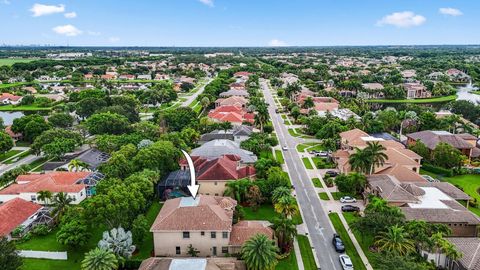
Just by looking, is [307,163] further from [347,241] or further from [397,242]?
[397,242]

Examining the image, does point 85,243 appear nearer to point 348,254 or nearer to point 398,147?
point 348,254

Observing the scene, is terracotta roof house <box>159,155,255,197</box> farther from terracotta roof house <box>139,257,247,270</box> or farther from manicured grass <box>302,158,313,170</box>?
terracotta roof house <box>139,257,247,270</box>

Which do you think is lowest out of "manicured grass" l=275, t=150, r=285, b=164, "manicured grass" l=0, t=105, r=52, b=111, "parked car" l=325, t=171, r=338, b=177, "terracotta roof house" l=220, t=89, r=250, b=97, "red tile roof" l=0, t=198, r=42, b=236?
"parked car" l=325, t=171, r=338, b=177

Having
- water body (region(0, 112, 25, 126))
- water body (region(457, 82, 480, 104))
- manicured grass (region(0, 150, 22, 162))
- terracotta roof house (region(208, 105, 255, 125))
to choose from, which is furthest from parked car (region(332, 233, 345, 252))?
water body (region(457, 82, 480, 104))

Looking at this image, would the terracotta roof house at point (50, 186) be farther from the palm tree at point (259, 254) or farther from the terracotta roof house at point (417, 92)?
the terracotta roof house at point (417, 92)

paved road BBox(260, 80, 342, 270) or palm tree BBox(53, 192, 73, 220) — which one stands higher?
palm tree BBox(53, 192, 73, 220)

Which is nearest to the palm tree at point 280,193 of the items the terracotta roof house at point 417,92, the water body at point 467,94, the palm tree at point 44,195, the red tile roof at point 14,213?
the palm tree at point 44,195

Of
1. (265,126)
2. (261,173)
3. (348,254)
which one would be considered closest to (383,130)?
(265,126)
